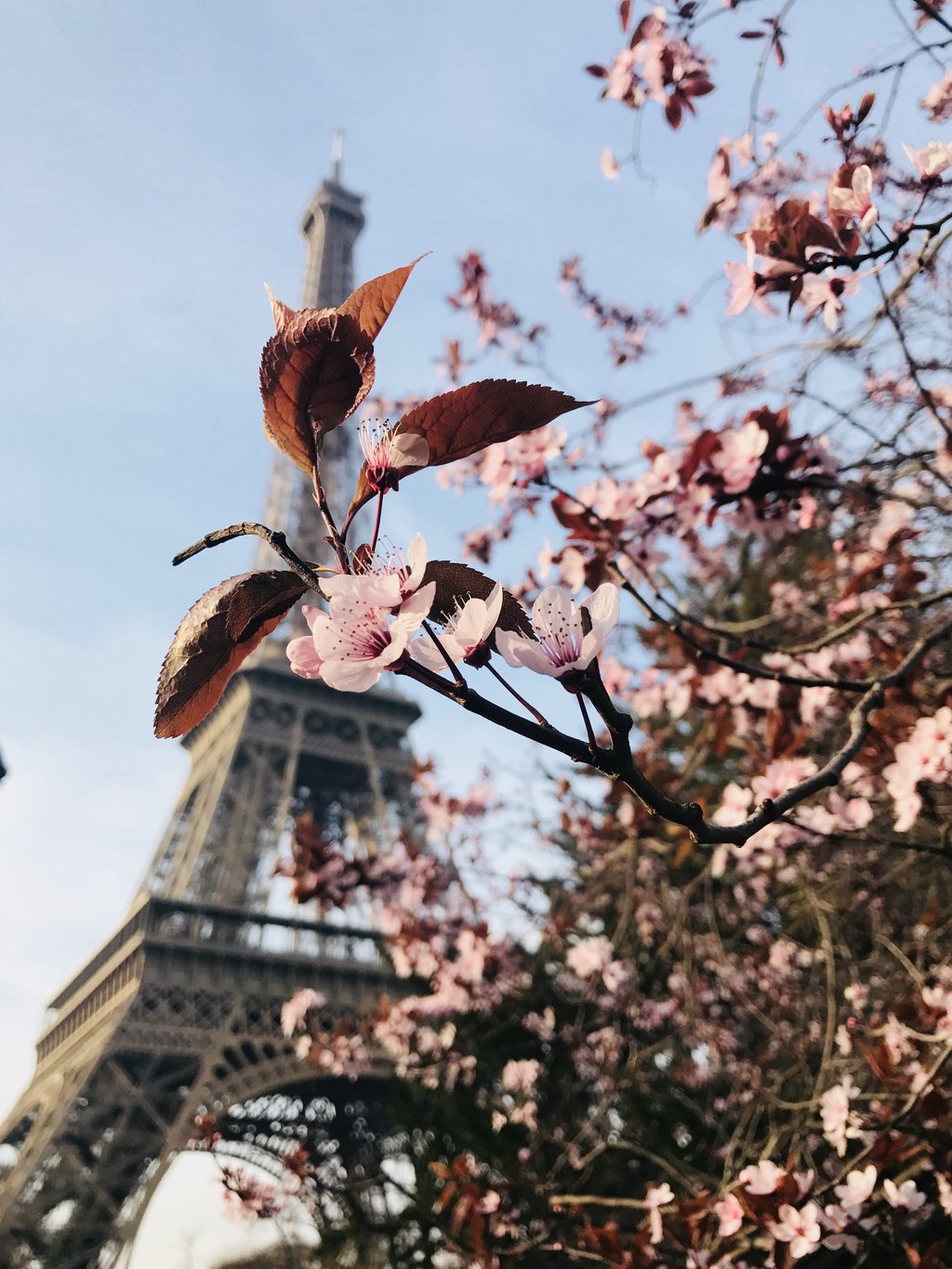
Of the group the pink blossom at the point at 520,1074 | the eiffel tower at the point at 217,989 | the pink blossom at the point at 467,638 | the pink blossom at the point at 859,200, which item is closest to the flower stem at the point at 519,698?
the pink blossom at the point at 467,638

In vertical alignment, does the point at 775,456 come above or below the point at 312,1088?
below

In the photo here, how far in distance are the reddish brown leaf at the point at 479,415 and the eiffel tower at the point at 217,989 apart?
26.7 feet

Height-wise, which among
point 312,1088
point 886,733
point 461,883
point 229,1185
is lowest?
point 229,1185

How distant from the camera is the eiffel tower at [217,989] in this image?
11812 millimetres

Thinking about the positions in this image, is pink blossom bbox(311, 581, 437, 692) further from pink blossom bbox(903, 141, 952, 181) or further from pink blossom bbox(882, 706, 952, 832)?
pink blossom bbox(882, 706, 952, 832)

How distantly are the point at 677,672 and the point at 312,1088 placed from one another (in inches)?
535

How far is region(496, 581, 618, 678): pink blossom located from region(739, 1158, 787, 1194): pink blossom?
4.86 feet

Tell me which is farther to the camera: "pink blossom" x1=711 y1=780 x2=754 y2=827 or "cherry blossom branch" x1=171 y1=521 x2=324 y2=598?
"pink blossom" x1=711 y1=780 x2=754 y2=827

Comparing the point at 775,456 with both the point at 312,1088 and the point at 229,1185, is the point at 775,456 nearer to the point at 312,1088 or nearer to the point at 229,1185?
the point at 229,1185

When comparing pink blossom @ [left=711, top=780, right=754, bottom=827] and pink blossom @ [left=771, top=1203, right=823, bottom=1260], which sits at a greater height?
pink blossom @ [left=711, top=780, right=754, bottom=827]

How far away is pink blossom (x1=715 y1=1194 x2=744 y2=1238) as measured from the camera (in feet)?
5.69

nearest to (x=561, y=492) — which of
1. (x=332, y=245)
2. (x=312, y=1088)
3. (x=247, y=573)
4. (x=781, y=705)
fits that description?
(x=781, y=705)

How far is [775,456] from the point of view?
1986mm

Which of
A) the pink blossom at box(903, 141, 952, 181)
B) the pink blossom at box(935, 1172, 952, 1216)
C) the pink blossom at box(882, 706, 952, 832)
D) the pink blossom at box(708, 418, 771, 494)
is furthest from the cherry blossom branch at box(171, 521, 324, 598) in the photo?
the pink blossom at box(935, 1172, 952, 1216)
